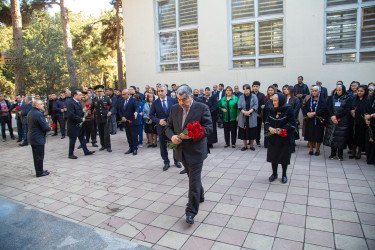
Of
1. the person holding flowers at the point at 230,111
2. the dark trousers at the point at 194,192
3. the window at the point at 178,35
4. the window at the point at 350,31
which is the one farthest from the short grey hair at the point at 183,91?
the window at the point at 178,35

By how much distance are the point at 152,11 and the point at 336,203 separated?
509 inches

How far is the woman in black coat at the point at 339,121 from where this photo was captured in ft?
21.5

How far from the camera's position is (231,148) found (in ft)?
27.7

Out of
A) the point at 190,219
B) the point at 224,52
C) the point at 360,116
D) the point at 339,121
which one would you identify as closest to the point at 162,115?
the point at 190,219

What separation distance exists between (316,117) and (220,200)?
13.8ft

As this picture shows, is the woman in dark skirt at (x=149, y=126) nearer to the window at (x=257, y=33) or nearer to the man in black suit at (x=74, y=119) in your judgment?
the man in black suit at (x=74, y=119)

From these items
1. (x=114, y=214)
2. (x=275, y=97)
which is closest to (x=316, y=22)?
(x=275, y=97)

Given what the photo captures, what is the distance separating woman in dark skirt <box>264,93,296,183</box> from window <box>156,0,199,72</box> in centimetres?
865

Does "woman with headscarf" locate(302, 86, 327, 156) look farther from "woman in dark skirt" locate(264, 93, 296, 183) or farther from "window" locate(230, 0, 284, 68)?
"window" locate(230, 0, 284, 68)

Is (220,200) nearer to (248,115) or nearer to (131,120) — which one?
(248,115)

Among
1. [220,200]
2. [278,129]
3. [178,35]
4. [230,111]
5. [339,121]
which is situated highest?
[178,35]

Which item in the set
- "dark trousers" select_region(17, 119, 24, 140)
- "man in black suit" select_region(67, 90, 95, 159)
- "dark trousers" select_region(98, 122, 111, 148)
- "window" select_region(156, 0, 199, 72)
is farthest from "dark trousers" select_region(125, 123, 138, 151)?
"dark trousers" select_region(17, 119, 24, 140)

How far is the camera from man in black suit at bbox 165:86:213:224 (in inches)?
150

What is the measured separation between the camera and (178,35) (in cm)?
1377
